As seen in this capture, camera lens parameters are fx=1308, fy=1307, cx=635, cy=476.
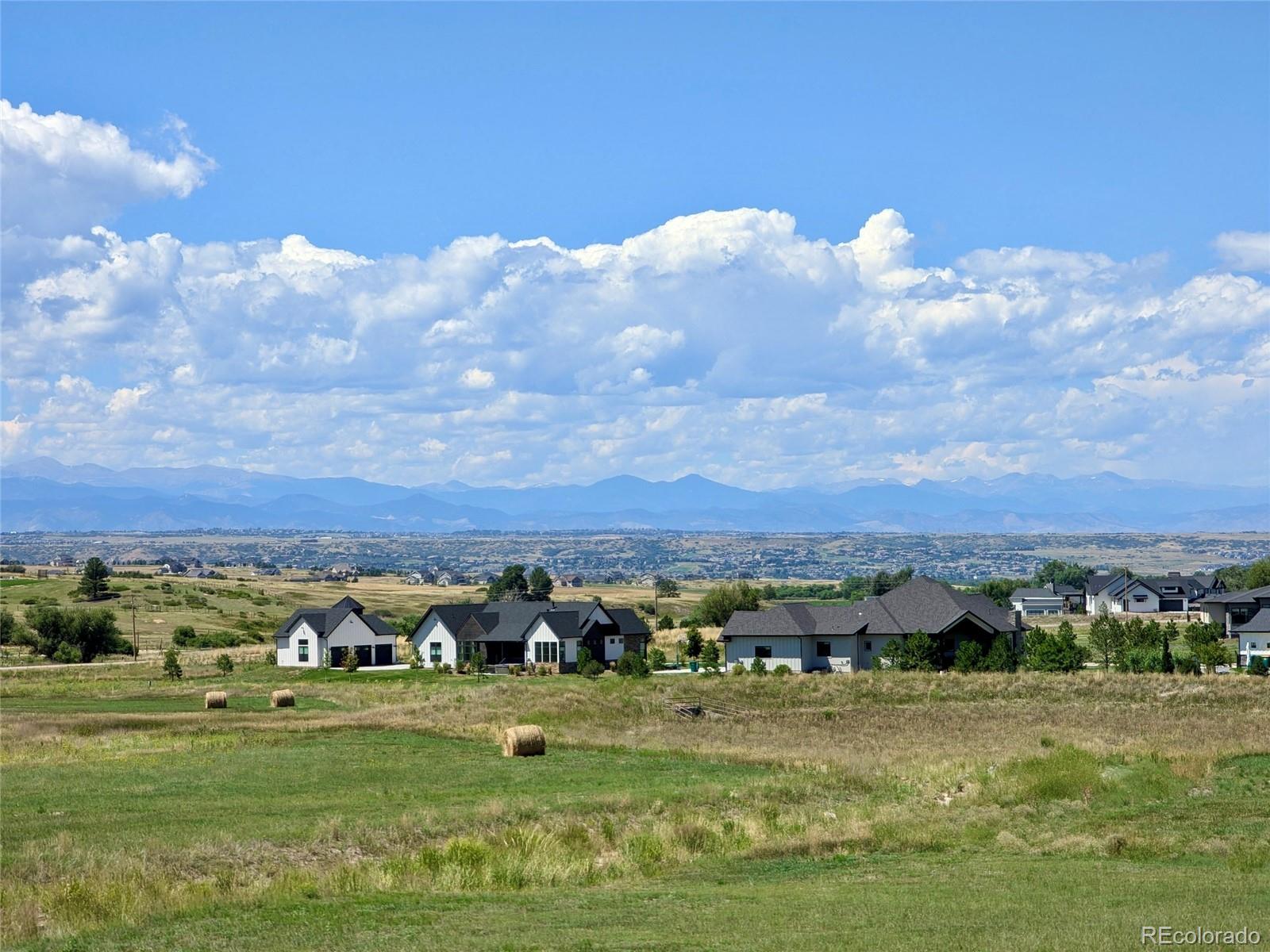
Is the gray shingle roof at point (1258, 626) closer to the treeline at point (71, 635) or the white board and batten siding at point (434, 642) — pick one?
the white board and batten siding at point (434, 642)

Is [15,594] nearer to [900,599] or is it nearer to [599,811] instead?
[900,599]

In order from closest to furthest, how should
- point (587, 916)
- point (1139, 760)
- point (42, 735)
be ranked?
point (587, 916)
point (1139, 760)
point (42, 735)

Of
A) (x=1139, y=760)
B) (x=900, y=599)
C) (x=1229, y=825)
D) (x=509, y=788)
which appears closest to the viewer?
(x=1229, y=825)

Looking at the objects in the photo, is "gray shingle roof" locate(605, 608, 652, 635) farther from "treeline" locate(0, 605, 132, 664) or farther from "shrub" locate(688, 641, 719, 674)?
"treeline" locate(0, 605, 132, 664)

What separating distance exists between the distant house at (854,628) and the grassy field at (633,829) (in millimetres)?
24695

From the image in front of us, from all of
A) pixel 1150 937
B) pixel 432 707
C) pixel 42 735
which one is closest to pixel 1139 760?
pixel 1150 937

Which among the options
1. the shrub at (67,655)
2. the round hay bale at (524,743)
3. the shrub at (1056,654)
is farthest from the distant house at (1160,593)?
the round hay bale at (524,743)

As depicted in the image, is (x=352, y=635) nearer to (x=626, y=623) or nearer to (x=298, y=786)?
(x=626, y=623)

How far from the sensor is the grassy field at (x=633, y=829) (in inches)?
757

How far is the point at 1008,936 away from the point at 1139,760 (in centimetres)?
2266

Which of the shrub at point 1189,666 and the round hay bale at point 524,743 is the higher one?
the round hay bale at point 524,743

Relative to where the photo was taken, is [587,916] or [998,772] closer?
[587,916]

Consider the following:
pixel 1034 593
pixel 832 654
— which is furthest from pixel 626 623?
pixel 1034 593

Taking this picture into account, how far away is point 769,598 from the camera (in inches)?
6678
